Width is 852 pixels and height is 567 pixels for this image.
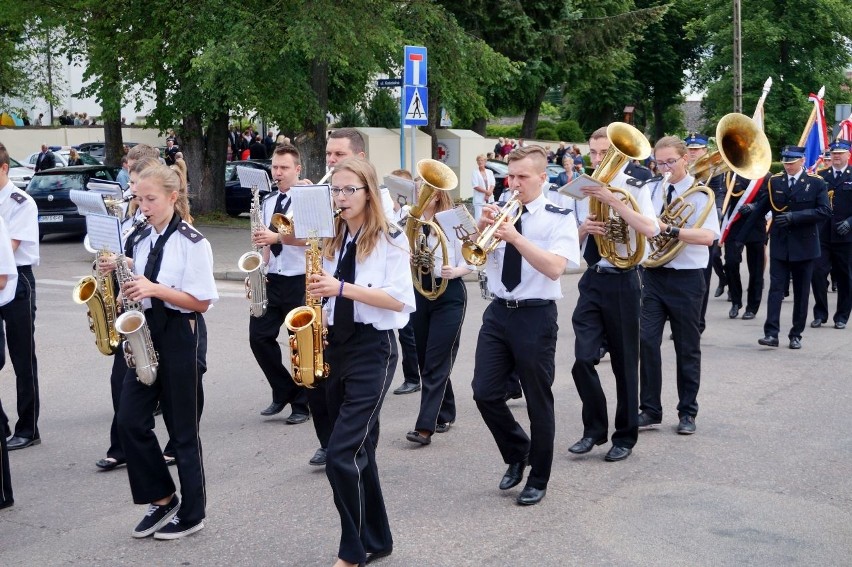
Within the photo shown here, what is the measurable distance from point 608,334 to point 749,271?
6.68 meters

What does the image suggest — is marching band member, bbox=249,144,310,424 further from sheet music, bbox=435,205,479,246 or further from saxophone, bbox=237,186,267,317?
sheet music, bbox=435,205,479,246

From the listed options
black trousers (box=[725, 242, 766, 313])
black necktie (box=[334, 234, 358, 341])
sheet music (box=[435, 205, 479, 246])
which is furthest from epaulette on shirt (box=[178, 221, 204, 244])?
black trousers (box=[725, 242, 766, 313])

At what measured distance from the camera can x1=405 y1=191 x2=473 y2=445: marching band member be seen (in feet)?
24.2

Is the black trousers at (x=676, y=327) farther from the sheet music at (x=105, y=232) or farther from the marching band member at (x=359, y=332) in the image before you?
the sheet music at (x=105, y=232)

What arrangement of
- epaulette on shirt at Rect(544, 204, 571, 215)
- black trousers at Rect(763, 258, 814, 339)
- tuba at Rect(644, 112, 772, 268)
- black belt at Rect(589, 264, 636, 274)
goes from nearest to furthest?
epaulette on shirt at Rect(544, 204, 571, 215) < black belt at Rect(589, 264, 636, 274) < tuba at Rect(644, 112, 772, 268) < black trousers at Rect(763, 258, 814, 339)

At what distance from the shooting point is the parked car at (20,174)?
27.5 meters

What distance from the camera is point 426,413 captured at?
7.33 meters

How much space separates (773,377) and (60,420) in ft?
19.1

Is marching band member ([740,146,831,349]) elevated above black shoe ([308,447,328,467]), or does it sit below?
above

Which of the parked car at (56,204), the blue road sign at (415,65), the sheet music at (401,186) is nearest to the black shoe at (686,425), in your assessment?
the sheet music at (401,186)

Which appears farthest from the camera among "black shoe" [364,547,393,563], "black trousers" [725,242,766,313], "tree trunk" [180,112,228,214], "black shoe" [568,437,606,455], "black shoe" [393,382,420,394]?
"tree trunk" [180,112,228,214]

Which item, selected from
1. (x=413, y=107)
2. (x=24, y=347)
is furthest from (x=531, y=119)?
(x=24, y=347)

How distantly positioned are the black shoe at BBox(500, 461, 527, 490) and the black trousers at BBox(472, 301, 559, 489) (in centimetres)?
16

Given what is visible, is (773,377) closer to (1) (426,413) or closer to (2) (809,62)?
(1) (426,413)
